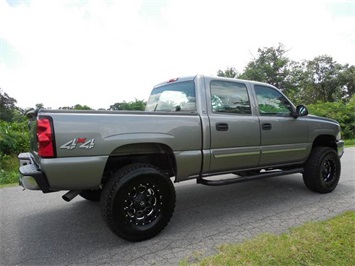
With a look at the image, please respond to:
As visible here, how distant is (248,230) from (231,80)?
2.10 m

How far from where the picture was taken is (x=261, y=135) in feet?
12.9

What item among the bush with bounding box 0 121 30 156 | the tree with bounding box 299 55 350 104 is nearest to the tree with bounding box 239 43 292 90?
the tree with bounding box 299 55 350 104

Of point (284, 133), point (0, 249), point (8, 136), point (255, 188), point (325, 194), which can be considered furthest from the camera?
point (8, 136)

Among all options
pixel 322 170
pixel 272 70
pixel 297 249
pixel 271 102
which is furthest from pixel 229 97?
pixel 272 70

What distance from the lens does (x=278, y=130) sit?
163 inches

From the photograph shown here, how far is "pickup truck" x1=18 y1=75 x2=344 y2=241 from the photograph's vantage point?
2631mm

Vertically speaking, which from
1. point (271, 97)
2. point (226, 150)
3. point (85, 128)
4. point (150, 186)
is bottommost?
point (150, 186)

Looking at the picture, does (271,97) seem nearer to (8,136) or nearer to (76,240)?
(76,240)

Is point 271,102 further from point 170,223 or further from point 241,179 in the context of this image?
point 170,223

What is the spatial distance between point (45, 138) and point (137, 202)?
1.19 m

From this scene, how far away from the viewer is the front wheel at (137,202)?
2791 millimetres

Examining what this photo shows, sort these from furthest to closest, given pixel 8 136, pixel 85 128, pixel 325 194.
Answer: pixel 8 136, pixel 325 194, pixel 85 128

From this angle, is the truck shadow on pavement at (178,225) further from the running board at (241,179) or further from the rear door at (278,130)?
the rear door at (278,130)

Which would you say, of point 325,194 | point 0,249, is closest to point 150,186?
point 0,249
